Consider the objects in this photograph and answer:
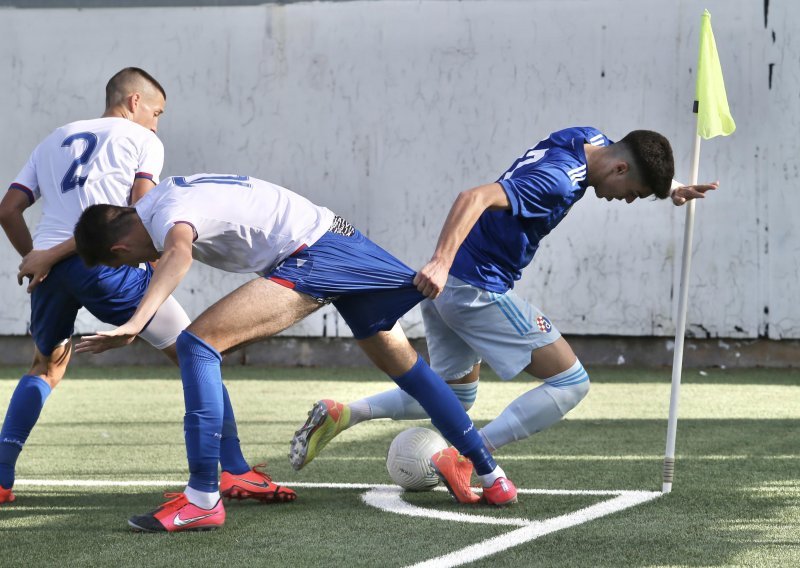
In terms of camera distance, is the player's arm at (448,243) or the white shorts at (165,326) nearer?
the player's arm at (448,243)

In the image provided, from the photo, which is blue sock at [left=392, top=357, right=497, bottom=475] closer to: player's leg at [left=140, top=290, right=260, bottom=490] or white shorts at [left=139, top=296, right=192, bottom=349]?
player's leg at [left=140, top=290, right=260, bottom=490]

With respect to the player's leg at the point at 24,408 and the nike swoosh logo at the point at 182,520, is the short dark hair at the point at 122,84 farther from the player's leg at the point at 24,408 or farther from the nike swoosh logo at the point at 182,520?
the nike swoosh logo at the point at 182,520

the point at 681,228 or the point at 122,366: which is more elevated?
the point at 681,228

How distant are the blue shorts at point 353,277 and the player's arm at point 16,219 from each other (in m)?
1.47

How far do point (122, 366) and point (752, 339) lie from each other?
6.63 metres

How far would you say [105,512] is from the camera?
4.97m

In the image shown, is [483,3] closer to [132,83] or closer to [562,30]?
[562,30]

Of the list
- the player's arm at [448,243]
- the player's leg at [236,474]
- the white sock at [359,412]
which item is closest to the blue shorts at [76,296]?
the player's leg at [236,474]

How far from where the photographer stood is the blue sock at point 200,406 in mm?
4477

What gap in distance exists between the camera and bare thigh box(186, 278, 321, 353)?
177 inches

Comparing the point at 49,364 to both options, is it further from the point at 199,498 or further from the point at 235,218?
the point at 235,218

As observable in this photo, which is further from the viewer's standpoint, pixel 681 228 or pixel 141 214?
pixel 681 228

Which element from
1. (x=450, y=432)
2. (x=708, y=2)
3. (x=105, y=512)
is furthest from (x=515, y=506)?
(x=708, y=2)

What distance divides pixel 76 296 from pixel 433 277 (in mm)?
1754
